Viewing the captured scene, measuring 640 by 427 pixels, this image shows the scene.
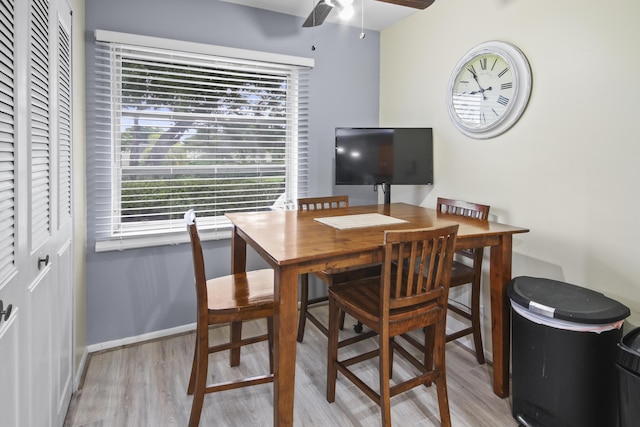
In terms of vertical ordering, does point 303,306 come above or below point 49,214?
below

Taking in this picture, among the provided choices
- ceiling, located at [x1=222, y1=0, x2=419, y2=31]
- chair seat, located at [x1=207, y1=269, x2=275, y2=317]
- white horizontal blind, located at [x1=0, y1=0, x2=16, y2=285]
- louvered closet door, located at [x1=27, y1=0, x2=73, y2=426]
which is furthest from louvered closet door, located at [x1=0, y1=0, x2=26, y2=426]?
ceiling, located at [x1=222, y1=0, x2=419, y2=31]

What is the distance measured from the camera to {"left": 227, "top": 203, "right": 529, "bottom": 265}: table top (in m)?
1.57

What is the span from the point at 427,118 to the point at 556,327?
5.94 ft

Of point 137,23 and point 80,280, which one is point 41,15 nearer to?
point 137,23

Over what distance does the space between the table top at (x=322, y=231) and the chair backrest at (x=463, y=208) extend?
69mm

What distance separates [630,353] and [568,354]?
28cm

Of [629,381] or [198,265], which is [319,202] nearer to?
[198,265]

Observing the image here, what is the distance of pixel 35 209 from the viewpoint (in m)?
1.33

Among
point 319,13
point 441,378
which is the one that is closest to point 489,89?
point 319,13

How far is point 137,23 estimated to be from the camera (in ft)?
8.25

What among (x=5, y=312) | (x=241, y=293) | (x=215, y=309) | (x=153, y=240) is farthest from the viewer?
(x=153, y=240)

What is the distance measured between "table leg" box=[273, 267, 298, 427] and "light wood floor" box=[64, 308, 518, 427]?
41 cm

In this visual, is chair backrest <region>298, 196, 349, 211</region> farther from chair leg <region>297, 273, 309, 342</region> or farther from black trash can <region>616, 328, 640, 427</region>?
black trash can <region>616, 328, 640, 427</region>

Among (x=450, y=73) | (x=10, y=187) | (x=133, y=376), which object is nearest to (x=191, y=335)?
(x=133, y=376)
